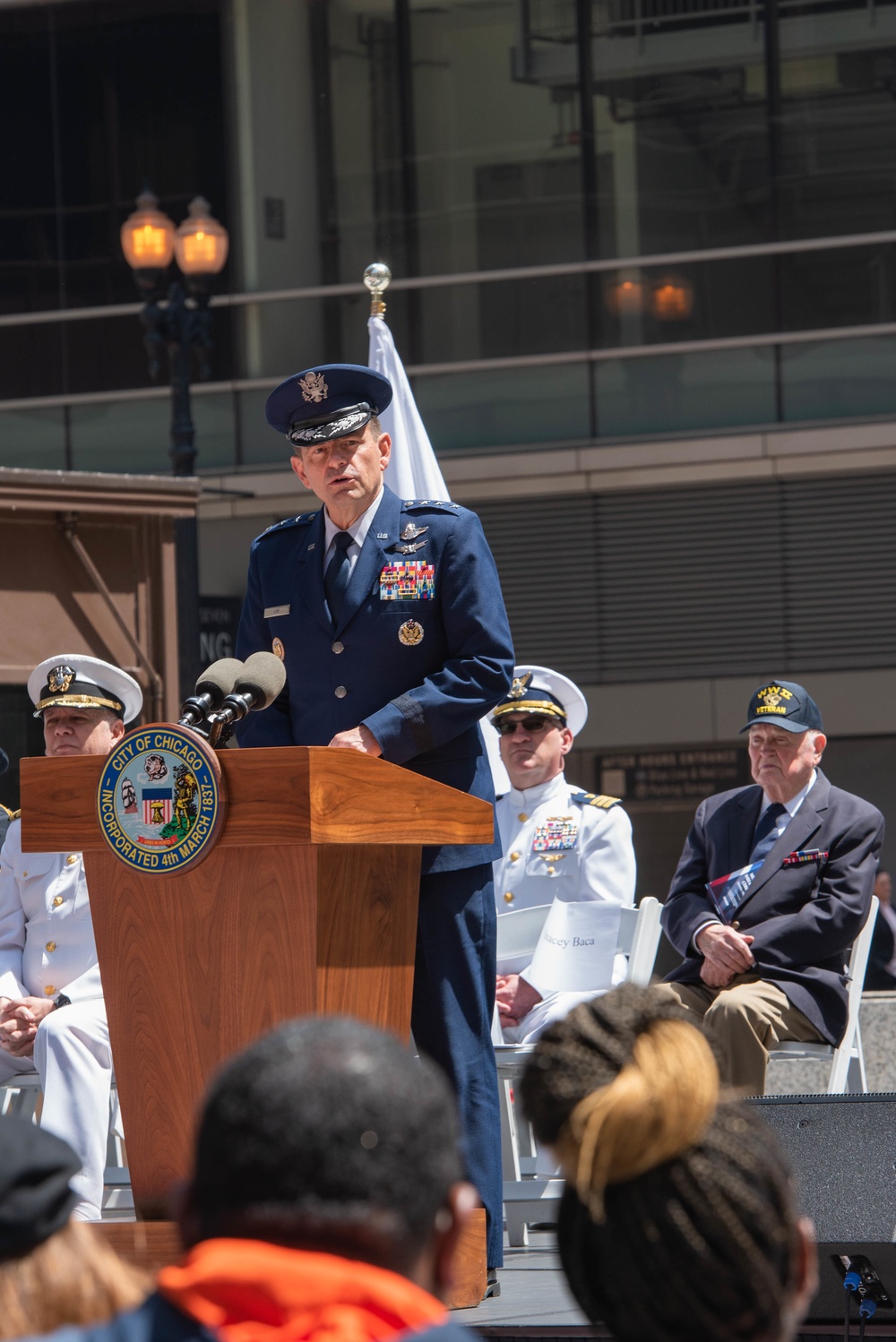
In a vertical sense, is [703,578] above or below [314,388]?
below

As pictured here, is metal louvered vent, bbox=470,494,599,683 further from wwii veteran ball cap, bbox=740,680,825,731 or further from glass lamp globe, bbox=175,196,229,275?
wwii veteran ball cap, bbox=740,680,825,731

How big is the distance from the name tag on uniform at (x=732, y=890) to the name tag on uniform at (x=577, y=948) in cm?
43

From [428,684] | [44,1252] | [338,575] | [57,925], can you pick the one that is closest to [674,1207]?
[44,1252]

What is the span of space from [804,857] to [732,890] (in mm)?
233

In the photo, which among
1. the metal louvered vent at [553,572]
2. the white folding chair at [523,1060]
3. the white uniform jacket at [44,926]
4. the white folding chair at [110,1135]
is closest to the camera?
the white folding chair at [110,1135]

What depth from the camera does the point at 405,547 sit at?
3.83 meters

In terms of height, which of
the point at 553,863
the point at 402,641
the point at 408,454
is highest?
the point at 408,454

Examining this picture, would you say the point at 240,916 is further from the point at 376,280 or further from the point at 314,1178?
the point at 376,280

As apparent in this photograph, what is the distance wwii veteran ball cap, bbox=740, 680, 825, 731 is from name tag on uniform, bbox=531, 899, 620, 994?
2.58ft

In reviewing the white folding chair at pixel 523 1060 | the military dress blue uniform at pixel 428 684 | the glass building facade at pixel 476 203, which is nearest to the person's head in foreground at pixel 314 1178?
the military dress blue uniform at pixel 428 684

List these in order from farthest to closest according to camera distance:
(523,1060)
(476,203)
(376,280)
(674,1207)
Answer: (476,203)
(376,280)
(523,1060)
(674,1207)

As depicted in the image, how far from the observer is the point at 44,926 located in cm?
521

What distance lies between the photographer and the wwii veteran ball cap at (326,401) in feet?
12.4

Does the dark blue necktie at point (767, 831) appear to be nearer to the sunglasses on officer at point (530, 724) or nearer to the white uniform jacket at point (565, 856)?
the white uniform jacket at point (565, 856)
